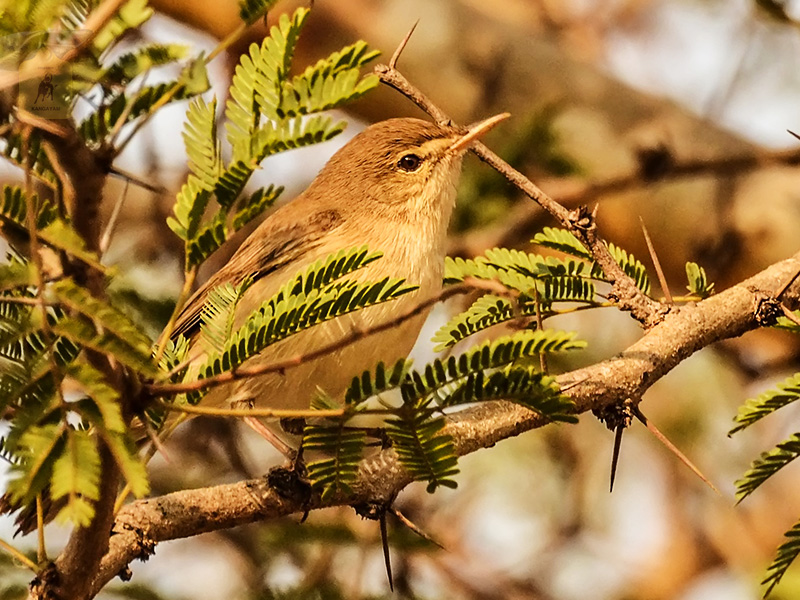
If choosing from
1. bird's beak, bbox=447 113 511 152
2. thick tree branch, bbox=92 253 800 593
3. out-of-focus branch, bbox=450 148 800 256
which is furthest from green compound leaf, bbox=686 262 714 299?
out-of-focus branch, bbox=450 148 800 256

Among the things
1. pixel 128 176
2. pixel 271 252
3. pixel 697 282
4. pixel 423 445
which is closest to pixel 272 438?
pixel 271 252

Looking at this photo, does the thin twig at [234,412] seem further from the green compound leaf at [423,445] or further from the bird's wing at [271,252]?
the bird's wing at [271,252]

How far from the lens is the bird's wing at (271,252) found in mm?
3578

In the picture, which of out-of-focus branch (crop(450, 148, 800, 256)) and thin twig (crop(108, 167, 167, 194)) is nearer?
thin twig (crop(108, 167, 167, 194))

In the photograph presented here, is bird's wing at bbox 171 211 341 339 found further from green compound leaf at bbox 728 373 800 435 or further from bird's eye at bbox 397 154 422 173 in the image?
green compound leaf at bbox 728 373 800 435

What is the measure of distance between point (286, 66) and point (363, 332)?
0.63 metres

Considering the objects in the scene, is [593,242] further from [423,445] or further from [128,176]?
[128,176]

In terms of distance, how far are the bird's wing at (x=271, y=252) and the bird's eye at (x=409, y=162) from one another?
39 cm

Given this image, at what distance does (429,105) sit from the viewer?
9.57ft

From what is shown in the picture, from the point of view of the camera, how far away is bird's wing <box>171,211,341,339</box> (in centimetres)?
358

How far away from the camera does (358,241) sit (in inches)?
144

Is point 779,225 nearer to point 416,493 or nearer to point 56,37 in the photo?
point 416,493

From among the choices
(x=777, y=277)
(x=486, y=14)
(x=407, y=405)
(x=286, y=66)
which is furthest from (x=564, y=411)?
(x=486, y=14)

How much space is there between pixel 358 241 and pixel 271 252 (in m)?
0.33
